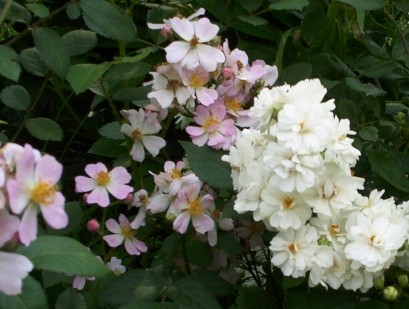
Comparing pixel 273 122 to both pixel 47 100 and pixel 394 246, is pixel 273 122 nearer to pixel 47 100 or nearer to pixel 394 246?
pixel 394 246

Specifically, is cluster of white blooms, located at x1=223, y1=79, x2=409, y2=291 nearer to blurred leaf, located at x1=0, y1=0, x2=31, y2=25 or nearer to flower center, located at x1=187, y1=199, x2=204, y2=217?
flower center, located at x1=187, y1=199, x2=204, y2=217

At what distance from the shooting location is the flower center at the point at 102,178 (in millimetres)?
1309

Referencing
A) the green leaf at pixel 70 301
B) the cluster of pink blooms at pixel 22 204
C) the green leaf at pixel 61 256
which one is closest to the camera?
the cluster of pink blooms at pixel 22 204

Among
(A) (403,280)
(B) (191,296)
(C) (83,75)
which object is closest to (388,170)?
(A) (403,280)

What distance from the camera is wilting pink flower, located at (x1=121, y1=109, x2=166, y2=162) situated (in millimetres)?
1324

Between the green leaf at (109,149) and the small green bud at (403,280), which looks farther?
the green leaf at (109,149)

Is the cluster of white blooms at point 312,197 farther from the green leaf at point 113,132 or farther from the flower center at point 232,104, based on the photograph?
the green leaf at point 113,132

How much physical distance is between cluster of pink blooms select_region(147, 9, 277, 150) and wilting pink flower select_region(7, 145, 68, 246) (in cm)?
45

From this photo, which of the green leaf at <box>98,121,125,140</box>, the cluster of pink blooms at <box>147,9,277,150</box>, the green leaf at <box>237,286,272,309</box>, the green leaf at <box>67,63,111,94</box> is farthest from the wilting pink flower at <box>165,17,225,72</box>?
the green leaf at <box>237,286,272,309</box>

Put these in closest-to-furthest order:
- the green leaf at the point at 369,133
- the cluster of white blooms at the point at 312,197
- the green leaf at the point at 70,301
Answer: the cluster of white blooms at the point at 312,197 < the green leaf at the point at 70,301 < the green leaf at the point at 369,133

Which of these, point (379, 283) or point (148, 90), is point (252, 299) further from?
point (148, 90)

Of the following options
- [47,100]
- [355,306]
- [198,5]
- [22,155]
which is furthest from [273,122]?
[47,100]

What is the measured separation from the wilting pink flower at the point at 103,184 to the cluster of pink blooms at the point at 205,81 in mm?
127

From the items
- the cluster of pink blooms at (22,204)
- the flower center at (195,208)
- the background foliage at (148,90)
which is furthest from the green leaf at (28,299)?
the flower center at (195,208)
